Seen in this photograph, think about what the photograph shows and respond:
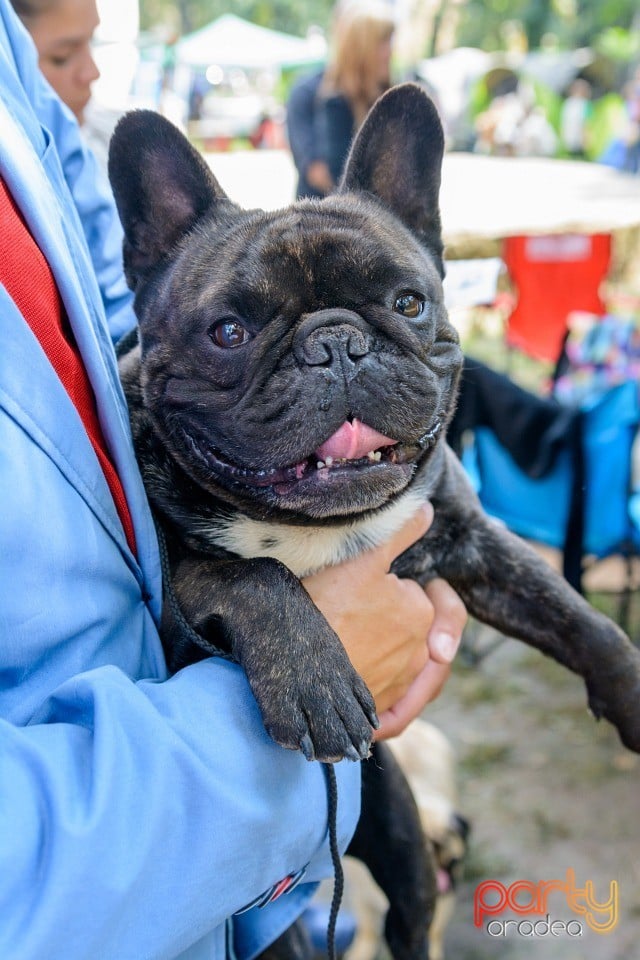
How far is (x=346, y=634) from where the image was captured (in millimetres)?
1086

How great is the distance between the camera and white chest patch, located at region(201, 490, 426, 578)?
49.4 inches

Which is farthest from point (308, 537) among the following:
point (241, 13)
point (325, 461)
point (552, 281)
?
point (241, 13)

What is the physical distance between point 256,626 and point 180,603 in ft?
0.49

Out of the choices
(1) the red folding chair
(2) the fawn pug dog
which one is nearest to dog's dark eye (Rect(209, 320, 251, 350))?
(2) the fawn pug dog

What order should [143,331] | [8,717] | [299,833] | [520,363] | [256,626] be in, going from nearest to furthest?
[8,717] → [299,833] → [256,626] → [143,331] → [520,363]

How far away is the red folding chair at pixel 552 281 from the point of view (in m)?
4.81

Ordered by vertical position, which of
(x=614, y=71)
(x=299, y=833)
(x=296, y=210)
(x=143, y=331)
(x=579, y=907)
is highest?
(x=296, y=210)

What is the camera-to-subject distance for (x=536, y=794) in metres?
2.69

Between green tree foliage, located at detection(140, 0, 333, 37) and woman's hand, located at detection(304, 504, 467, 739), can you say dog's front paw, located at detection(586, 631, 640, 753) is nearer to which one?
woman's hand, located at detection(304, 504, 467, 739)

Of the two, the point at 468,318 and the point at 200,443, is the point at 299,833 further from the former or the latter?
the point at 468,318

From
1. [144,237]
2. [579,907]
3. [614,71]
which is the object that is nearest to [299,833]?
[144,237]

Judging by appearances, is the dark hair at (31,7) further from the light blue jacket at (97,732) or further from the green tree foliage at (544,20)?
the green tree foliage at (544,20)

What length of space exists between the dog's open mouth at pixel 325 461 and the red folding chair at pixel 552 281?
3825 millimetres

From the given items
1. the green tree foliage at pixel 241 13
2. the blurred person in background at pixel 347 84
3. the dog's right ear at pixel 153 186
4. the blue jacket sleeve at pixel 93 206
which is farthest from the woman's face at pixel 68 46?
the green tree foliage at pixel 241 13
